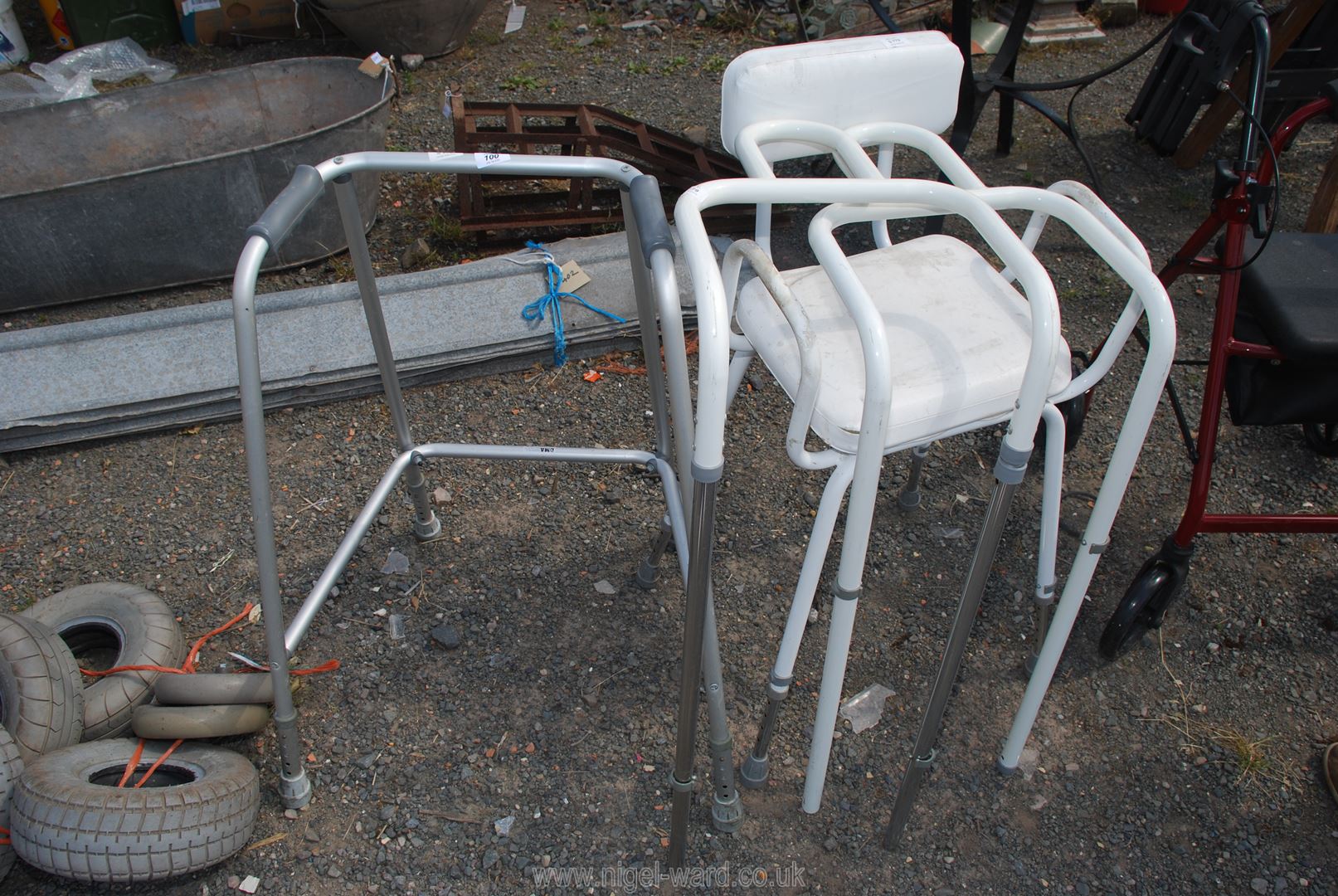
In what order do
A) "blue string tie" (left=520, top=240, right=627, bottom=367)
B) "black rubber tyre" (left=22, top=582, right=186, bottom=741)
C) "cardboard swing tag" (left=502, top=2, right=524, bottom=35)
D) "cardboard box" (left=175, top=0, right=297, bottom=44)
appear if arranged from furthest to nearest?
"cardboard swing tag" (left=502, top=2, right=524, bottom=35)
"cardboard box" (left=175, top=0, right=297, bottom=44)
"blue string tie" (left=520, top=240, right=627, bottom=367)
"black rubber tyre" (left=22, top=582, right=186, bottom=741)

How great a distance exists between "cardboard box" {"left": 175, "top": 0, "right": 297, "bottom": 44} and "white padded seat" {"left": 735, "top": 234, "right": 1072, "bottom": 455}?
4095 millimetres

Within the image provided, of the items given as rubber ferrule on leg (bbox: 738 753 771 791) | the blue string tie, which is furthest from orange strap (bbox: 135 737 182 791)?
the blue string tie

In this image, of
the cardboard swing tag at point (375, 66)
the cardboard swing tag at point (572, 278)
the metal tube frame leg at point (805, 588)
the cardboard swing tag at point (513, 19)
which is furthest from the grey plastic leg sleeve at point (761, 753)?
the cardboard swing tag at point (513, 19)

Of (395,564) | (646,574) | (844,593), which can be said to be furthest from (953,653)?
(395,564)

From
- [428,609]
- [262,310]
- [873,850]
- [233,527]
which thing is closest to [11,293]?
[262,310]

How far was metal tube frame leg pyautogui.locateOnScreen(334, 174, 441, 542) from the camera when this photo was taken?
166cm

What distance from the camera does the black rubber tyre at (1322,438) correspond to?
8.11 feet

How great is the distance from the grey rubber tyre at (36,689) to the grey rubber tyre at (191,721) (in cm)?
12

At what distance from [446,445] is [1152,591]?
5.16ft

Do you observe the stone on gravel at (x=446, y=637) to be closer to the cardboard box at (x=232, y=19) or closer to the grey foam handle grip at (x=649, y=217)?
the grey foam handle grip at (x=649, y=217)

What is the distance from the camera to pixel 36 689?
1712 millimetres

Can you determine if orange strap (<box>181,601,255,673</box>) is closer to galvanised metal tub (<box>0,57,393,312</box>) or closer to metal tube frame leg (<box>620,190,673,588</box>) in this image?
metal tube frame leg (<box>620,190,673,588</box>)

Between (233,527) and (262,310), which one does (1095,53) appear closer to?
(262,310)

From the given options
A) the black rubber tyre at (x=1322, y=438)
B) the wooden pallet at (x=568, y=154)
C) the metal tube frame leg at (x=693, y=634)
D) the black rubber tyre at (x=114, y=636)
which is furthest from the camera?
the wooden pallet at (x=568, y=154)
